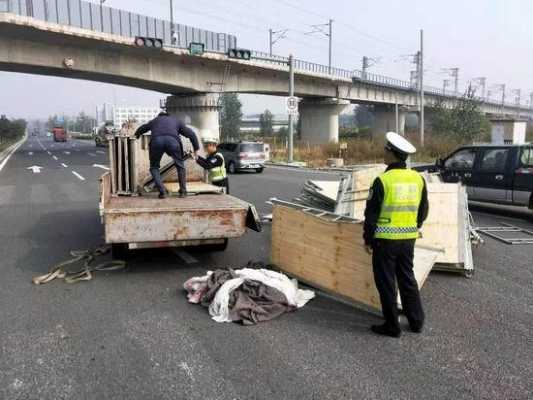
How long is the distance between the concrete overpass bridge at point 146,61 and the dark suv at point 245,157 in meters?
7.30

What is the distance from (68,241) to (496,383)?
708cm

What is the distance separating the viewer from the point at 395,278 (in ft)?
14.8

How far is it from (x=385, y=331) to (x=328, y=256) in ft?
3.91

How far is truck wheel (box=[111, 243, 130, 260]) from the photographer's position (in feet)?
22.4

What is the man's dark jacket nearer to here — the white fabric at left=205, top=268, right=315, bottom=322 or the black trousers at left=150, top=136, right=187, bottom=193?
the black trousers at left=150, top=136, right=187, bottom=193

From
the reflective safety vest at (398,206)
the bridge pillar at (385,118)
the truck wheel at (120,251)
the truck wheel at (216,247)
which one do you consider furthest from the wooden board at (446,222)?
the bridge pillar at (385,118)

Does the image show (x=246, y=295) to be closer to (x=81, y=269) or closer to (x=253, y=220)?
(x=253, y=220)

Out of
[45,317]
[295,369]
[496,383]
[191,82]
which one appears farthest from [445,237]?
[191,82]

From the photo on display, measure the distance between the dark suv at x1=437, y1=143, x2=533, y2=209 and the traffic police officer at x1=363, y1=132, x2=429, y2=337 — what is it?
23.8 feet

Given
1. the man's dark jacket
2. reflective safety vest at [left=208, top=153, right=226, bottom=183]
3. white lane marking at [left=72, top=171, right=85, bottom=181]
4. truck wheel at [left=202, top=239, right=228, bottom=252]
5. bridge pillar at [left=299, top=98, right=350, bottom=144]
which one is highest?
bridge pillar at [left=299, top=98, right=350, bottom=144]

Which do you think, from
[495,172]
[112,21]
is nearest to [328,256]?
[495,172]

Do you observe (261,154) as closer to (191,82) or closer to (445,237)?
(191,82)

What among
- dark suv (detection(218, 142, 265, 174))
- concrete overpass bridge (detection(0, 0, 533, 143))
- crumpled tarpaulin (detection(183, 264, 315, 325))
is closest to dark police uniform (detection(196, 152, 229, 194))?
crumpled tarpaulin (detection(183, 264, 315, 325))

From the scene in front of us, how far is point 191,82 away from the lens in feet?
116
